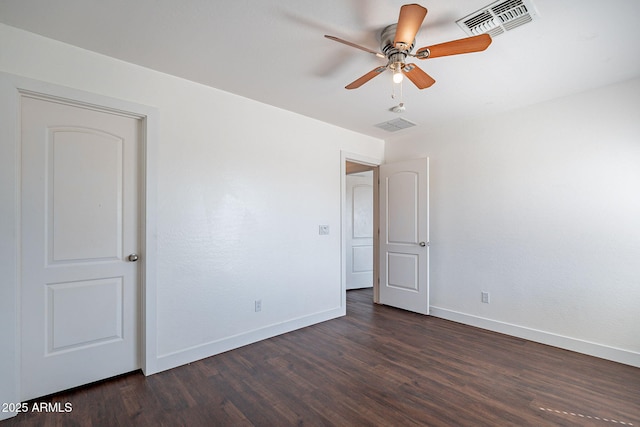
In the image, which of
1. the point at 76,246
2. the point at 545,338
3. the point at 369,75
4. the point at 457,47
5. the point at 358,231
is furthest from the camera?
the point at 358,231

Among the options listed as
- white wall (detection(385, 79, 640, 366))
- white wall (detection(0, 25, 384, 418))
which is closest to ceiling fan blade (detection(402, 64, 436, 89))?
white wall (detection(0, 25, 384, 418))

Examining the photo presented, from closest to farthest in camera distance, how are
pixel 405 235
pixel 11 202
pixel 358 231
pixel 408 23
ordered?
pixel 408 23
pixel 11 202
pixel 405 235
pixel 358 231

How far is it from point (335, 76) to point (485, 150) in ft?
7.16

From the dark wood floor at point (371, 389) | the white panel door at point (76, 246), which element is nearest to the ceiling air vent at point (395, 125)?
the dark wood floor at point (371, 389)

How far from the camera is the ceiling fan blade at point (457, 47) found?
1609 millimetres

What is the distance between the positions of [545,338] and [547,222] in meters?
1.23

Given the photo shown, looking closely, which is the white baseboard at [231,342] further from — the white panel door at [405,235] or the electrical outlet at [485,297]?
the electrical outlet at [485,297]

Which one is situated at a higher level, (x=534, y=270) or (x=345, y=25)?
(x=345, y=25)

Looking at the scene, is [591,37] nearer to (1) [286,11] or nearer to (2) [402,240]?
(1) [286,11]

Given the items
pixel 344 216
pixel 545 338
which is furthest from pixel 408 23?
pixel 545 338

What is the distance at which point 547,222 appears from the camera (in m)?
3.07

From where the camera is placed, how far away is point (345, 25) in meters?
1.88

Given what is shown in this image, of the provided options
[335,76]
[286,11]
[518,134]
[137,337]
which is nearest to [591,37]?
[518,134]

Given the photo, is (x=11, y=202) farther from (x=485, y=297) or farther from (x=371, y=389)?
(x=485, y=297)
